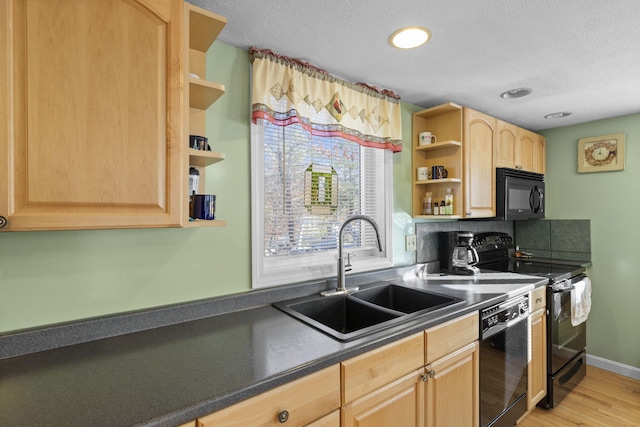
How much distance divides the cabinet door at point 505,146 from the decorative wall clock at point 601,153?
0.76m

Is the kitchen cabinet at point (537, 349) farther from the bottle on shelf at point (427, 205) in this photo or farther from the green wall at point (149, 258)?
the green wall at point (149, 258)

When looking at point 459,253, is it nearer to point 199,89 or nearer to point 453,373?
point 453,373

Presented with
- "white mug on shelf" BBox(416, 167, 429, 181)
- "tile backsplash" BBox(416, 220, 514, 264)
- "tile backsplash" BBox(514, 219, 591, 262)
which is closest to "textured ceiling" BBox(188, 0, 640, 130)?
"white mug on shelf" BBox(416, 167, 429, 181)

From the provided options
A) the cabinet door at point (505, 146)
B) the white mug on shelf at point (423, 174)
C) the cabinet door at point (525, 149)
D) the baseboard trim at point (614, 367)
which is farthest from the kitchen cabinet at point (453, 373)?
the baseboard trim at point (614, 367)

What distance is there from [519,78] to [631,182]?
163 centimetres

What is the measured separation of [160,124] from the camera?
1.06 meters

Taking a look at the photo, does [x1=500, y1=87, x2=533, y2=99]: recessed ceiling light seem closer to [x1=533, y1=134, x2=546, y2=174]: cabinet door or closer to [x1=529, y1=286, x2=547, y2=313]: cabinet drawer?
[x1=533, y1=134, x2=546, y2=174]: cabinet door

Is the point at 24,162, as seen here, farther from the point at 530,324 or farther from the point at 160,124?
the point at 530,324

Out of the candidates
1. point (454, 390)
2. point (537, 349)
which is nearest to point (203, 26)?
point (454, 390)

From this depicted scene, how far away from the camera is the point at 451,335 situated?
1548 mm

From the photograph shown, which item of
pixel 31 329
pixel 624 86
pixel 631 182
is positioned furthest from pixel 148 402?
pixel 631 182

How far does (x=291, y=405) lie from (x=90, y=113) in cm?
105

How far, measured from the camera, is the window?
1684 mm

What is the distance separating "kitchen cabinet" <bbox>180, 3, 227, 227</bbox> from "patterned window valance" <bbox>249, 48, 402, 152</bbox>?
0.26 m
